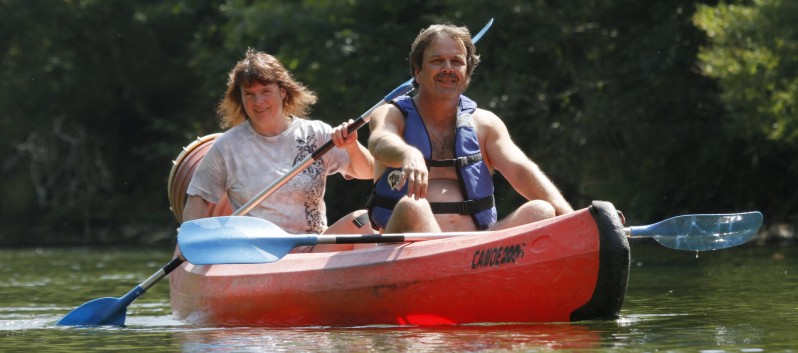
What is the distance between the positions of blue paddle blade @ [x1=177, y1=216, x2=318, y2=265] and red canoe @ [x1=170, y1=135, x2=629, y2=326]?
13 cm

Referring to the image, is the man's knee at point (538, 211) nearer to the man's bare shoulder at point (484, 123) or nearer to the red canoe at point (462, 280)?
the red canoe at point (462, 280)

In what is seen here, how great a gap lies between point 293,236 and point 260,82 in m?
0.94

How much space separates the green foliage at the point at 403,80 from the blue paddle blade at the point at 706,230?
8316mm

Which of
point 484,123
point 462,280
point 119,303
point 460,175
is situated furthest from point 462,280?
point 119,303

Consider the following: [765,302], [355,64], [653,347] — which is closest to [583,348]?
[653,347]

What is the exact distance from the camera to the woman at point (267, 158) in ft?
20.8

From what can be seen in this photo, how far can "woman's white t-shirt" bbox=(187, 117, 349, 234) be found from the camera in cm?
636

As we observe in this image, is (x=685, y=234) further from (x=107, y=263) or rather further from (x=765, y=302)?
(x=107, y=263)

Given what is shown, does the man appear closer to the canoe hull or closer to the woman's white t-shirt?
the canoe hull

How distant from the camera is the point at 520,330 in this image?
16.8 feet

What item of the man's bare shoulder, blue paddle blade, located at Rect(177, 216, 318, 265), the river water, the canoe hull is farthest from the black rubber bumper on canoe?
blue paddle blade, located at Rect(177, 216, 318, 265)

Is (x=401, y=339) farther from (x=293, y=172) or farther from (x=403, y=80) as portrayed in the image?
(x=403, y=80)

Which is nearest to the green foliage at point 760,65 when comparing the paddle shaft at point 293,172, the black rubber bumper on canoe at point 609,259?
the paddle shaft at point 293,172

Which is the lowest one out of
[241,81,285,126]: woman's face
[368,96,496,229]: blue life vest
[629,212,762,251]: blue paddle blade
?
[629,212,762,251]: blue paddle blade
